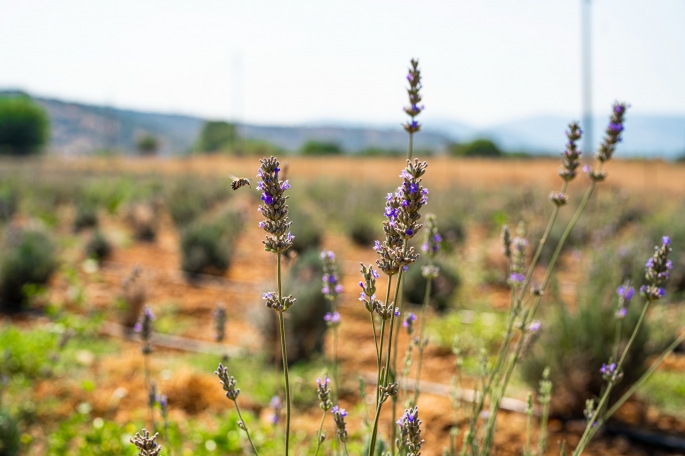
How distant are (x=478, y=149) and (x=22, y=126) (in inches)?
2116

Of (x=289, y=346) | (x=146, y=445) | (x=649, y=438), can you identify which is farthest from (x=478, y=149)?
(x=146, y=445)

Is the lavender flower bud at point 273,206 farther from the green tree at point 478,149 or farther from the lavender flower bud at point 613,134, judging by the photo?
the green tree at point 478,149

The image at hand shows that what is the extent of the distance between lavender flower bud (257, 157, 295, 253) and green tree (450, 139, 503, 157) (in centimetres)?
6451

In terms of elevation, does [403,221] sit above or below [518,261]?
above

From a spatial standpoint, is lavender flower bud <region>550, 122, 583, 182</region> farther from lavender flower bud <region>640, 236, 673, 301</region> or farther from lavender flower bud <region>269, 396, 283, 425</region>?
lavender flower bud <region>269, 396, 283, 425</region>

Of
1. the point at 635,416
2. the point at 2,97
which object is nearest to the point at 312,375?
the point at 635,416

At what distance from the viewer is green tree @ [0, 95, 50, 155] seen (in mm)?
62312

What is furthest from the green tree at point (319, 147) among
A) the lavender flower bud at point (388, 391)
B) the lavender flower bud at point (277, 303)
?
the lavender flower bud at point (388, 391)

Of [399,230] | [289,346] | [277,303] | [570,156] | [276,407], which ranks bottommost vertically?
[289,346]

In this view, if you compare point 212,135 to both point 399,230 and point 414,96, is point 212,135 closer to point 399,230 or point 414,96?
point 414,96

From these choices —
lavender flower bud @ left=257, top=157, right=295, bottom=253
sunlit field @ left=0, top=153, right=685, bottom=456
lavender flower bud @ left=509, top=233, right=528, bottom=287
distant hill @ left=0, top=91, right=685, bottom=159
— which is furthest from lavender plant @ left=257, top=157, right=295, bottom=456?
distant hill @ left=0, top=91, right=685, bottom=159

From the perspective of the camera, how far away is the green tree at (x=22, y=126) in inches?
2453

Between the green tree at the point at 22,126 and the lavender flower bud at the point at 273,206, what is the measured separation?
68682 millimetres

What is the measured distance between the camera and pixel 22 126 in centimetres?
6378
